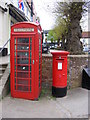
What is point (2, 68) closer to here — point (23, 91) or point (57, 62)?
point (23, 91)

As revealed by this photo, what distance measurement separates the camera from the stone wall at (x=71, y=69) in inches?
239

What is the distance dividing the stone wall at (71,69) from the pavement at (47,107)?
926 mm

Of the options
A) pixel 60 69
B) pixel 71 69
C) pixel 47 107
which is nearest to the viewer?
pixel 47 107

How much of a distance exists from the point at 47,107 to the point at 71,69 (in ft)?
7.92

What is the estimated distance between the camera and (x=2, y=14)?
1013 cm

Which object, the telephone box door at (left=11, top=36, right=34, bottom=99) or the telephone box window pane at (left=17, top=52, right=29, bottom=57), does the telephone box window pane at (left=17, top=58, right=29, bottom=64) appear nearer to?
the telephone box door at (left=11, top=36, right=34, bottom=99)

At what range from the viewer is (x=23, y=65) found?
187 inches

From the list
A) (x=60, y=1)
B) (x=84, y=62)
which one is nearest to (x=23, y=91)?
(x=84, y=62)

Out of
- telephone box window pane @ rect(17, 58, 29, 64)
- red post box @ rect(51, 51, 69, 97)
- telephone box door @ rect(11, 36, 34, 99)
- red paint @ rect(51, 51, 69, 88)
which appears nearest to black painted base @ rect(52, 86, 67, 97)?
red post box @ rect(51, 51, 69, 97)

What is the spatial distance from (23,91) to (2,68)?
1.49 meters

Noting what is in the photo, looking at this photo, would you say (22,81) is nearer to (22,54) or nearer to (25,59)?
(25,59)

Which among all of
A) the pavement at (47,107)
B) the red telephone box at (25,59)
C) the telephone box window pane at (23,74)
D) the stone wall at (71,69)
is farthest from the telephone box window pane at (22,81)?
the stone wall at (71,69)

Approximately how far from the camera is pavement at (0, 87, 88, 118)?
3820 mm

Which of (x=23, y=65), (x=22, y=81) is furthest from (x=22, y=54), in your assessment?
(x=22, y=81)
